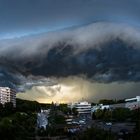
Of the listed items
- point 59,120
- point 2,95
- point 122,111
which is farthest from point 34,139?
point 2,95

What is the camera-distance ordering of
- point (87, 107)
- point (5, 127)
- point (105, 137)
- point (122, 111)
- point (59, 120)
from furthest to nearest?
point (87, 107) < point (122, 111) < point (59, 120) < point (5, 127) < point (105, 137)

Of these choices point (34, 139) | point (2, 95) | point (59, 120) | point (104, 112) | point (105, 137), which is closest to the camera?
point (105, 137)

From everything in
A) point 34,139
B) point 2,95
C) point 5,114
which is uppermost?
point 2,95

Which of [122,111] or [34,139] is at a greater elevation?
[122,111]

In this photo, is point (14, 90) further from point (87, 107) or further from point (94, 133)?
point (94, 133)

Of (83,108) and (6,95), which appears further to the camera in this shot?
(83,108)

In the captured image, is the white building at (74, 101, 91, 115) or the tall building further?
the white building at (74, 101, 91, 115)

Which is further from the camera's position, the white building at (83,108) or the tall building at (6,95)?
the white building at (83,108)

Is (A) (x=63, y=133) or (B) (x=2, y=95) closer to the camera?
(A) (x=63, y=133)

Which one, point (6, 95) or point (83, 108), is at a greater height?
point (6, 95)

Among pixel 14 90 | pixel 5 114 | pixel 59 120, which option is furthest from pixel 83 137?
pixel 14 90
